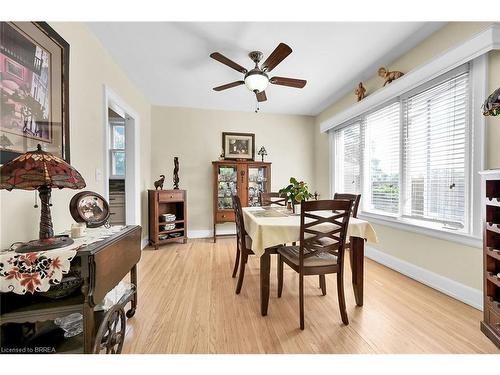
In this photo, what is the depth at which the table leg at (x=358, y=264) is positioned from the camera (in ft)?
5.74

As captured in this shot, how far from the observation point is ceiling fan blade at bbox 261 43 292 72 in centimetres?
172

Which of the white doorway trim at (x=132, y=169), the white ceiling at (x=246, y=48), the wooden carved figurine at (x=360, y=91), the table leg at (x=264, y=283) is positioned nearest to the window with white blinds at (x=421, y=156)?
the wooden carved figurine at (x=360, y=91)

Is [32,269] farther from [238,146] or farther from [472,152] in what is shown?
[238,146]

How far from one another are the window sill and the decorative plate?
288cm

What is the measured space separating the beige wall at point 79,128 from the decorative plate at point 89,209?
19cm

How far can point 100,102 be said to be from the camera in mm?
2107

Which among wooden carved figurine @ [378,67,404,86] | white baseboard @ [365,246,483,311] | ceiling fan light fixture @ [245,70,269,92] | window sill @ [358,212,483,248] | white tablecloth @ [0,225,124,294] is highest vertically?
wooden carved figurine @ [378,67,404,86]

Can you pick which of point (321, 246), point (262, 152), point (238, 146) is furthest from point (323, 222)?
point (238, 146)

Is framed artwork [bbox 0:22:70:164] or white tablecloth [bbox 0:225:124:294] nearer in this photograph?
white tablecloth [bbox 0:225:124:294]

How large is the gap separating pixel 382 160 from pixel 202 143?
298 cm

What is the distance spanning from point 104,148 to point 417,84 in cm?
323

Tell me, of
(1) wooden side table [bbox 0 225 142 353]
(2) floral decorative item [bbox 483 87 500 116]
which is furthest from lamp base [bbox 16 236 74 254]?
(2) floral decorative item [bbox 483 87 500 116]

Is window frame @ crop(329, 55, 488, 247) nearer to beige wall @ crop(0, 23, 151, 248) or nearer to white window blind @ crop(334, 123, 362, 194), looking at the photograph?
white window blind @ crop(334, 123, 362, 194)
